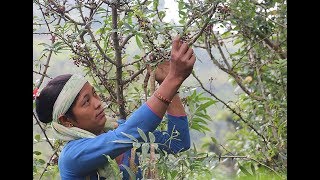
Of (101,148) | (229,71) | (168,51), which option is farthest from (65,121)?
(229,71)

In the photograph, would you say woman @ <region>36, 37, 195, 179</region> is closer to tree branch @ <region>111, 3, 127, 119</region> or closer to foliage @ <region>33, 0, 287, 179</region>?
foliage @ <region>33, 0, 287, 179</region>

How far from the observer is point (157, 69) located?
5.70ft

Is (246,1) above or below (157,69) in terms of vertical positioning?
above

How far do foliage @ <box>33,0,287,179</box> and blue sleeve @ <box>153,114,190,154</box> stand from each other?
27 millimetres

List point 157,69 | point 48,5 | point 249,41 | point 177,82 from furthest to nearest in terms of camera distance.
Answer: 1. point 249,41
2. point 48,5
3. point 157,69
4. point 177,82

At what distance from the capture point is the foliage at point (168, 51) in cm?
177

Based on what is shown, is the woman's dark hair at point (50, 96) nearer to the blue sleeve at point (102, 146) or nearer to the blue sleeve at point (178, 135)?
the blue sleeve at point (102, 146)

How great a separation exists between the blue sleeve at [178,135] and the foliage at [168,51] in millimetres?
27
